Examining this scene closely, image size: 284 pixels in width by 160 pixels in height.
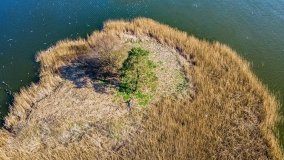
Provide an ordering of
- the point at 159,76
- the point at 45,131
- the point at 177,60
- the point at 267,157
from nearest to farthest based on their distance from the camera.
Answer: the point at 267,157
the point at 45,131
the point at 159,76
the point at 177,60

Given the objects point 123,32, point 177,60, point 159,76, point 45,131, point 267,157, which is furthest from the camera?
point 123,32

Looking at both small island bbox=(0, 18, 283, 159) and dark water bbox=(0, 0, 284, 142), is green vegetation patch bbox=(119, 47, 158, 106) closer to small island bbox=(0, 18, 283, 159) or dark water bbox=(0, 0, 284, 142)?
small island bbox=(0, 18, 283, 159)

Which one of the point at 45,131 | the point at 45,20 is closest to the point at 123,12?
the point at 45,20

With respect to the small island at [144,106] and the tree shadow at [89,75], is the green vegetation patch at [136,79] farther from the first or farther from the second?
the tree shadow at [89,75]

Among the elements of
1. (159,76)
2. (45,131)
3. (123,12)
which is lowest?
(45,131)

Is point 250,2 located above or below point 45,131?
above

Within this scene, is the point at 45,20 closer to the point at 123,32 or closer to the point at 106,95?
the point at 123,32

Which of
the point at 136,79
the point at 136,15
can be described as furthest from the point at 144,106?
the point at 136,15

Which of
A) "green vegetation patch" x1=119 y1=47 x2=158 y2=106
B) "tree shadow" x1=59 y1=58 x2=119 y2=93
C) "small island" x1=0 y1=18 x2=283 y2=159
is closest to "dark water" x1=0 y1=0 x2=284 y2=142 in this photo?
"small island" x1=0 y1=18 x2=283 y2=159
